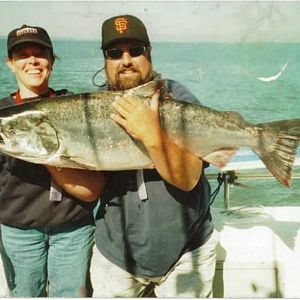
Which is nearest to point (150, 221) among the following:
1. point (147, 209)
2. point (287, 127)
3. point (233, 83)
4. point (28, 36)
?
point (147, 209)

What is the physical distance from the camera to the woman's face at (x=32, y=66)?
Answer: 2320mm

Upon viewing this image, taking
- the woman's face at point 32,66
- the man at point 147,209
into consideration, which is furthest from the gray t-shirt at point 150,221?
the woman's face at point 32,66

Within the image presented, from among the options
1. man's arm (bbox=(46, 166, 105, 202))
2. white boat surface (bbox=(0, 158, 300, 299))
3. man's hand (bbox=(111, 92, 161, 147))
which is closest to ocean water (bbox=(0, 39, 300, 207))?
white boat surface (bbox=(0, 158, 300, 299))

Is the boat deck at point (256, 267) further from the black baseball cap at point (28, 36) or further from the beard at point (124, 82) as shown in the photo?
the black baseball cap at point (28, 36)

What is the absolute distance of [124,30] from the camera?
2389mm

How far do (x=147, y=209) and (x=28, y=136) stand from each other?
2.37ft

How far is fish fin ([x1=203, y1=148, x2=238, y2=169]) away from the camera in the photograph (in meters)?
2.39

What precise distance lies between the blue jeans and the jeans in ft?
0.32

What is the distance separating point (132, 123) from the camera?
2.19m

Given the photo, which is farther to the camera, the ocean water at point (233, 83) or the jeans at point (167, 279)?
the ocean water at point (233, 83)

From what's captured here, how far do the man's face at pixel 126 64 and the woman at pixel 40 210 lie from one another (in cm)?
34

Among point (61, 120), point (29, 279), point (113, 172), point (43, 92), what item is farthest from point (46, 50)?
point (29, 279)

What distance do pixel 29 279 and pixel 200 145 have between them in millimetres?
1181

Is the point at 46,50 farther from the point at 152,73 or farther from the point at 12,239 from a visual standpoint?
the point at 12,239
